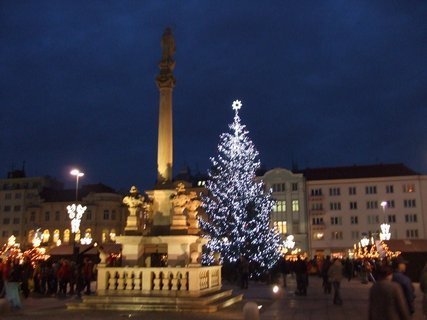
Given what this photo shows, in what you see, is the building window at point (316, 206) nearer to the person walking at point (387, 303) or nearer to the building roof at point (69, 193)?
the building roof at point (69, 193)

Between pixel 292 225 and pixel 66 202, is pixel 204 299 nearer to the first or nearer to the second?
pixel 292 225

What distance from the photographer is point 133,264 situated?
18.8 m

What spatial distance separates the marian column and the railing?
405 centimetres

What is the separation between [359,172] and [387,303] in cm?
7924

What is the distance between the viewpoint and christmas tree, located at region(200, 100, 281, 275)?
36.7 m

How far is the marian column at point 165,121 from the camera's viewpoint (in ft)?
66.2

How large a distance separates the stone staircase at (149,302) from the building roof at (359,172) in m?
68.0

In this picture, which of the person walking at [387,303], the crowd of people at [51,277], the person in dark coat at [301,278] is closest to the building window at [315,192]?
the person in dark coat at [301,278]

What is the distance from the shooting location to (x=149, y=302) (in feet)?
53.7

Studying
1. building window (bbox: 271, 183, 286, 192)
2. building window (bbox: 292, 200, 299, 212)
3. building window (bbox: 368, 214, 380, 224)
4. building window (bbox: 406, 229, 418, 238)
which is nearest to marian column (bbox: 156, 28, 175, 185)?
building window (bbox: 271, 183, 286, 192)

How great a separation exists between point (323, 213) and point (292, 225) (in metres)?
5.43

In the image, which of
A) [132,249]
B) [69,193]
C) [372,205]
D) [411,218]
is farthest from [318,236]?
[132,249]

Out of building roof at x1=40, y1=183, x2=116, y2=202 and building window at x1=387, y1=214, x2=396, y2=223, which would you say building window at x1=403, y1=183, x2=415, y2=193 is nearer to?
building window at x1=387, y1=214, x2=396, y2=223

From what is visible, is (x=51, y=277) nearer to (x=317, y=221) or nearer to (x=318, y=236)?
(x=318, y=236)
